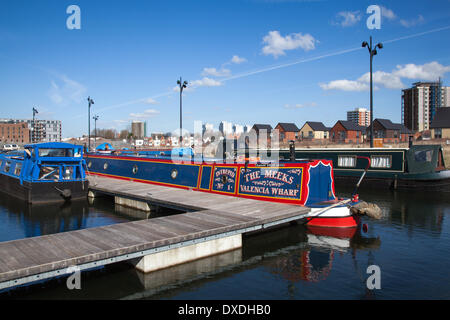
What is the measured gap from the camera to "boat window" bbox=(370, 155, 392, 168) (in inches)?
1017


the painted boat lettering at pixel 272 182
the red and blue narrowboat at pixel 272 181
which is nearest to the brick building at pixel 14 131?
the red and blue narrowboat at pixel 272 181

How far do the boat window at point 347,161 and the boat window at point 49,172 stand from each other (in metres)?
21.2

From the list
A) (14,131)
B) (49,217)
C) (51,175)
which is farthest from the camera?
(14,131)

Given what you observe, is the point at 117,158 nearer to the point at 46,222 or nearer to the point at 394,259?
the point at 46,222

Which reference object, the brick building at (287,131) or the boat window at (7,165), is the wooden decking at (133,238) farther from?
the brick building at (287,131)

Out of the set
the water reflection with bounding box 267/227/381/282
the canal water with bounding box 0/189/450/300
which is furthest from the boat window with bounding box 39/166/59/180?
the water reflection with bounding box 267/227/381/282

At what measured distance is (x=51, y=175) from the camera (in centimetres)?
1978

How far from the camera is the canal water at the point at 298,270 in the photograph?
26.0ft

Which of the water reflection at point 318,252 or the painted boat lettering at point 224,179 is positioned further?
the painted boat lettering at point 224,179

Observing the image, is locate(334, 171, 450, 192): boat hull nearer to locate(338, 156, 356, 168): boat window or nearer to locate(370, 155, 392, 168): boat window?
locate(370, 155, 392, 168): boat window

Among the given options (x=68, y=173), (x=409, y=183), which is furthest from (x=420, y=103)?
(x=68, y=173)

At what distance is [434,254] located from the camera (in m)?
10.7

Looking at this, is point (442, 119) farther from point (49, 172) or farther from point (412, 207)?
point (49, 172)

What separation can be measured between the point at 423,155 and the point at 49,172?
25.0m
